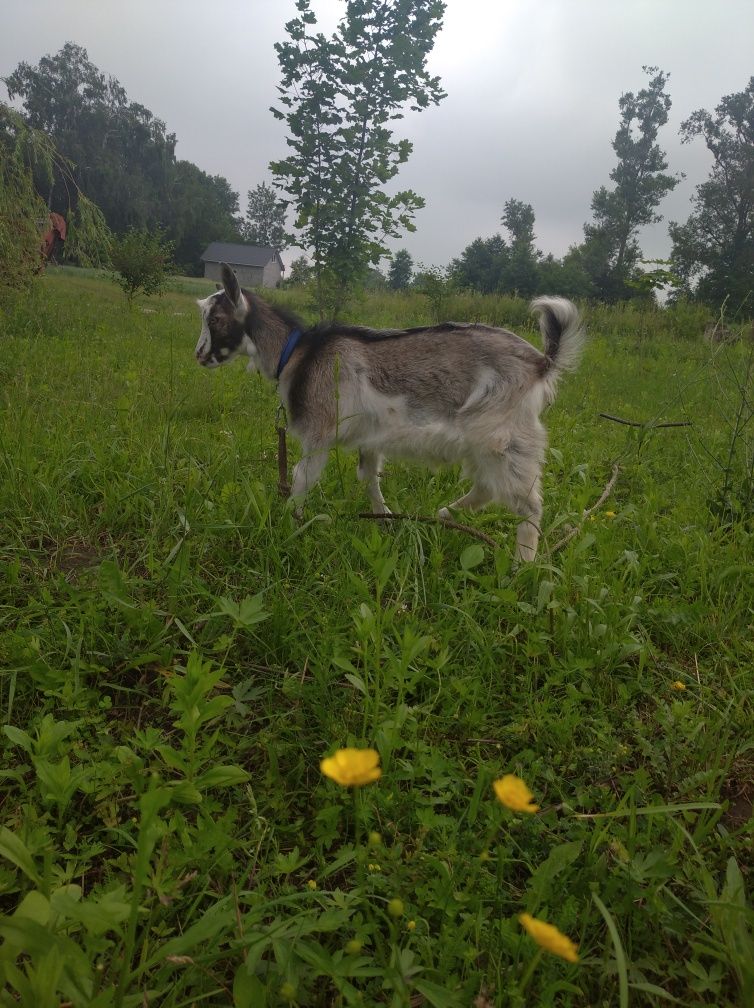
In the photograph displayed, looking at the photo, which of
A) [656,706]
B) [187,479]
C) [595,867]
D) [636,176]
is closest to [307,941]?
[595,867]

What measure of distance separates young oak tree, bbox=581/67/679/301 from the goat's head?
4464 centimetres

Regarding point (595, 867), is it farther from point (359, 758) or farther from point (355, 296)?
point (355, 296)

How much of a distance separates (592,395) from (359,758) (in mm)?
7710

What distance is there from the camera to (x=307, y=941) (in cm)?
126

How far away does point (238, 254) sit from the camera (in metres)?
67.6

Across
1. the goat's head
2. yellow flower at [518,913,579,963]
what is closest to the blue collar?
the goat's head

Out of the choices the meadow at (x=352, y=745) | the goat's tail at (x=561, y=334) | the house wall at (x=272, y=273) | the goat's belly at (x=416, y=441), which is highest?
the house wall at (x=272, y=273)

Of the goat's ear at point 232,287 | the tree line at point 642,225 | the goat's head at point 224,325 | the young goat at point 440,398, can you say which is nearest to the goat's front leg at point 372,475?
the young goat at point 440,398

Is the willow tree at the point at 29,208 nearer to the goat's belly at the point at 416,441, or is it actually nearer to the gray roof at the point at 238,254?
the goat's belly at the point at 416,441

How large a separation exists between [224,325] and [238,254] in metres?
70.7

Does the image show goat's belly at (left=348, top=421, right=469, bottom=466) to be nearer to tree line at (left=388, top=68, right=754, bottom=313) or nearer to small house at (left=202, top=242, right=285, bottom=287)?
tree line at (left=388, top=68, right=754, bottom=313)

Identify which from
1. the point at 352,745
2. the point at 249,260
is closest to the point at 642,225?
the point at 249,260

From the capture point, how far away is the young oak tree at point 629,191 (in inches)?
1735

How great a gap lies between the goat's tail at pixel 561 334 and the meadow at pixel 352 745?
104 centimetres
